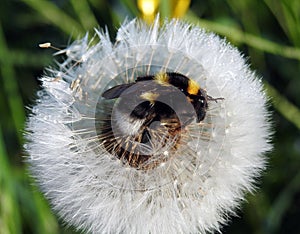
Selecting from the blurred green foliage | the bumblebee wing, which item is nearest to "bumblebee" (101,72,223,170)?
the bumblebee wing

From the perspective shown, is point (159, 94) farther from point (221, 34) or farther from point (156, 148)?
point (221, 34)

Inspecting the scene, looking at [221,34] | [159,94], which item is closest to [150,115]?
[159,94]

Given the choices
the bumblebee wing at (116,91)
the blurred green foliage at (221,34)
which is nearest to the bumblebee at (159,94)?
the bumblebee wing at (116,91)

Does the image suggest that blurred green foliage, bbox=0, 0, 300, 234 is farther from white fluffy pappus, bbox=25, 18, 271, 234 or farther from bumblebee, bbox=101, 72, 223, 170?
bumblebee, bbox=101, 72, 223, 170

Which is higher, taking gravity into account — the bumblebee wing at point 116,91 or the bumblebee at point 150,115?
the bumblebee wing at point 116,91

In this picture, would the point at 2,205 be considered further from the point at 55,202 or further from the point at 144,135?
the point at 144,135

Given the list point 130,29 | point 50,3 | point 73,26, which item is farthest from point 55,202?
point 50,3

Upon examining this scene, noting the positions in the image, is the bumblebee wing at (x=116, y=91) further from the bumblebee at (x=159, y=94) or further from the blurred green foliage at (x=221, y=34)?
the blurred green foliage at (x=221, y=34)
